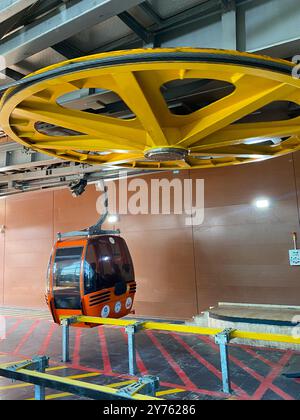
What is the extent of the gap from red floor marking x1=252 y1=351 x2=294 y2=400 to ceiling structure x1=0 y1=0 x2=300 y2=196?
13.1 feet

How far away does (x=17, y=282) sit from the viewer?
39.0 feet

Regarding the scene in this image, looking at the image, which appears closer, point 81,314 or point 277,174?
point 81,314

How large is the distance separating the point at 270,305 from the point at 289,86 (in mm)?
5821

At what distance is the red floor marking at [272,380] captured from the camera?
13.4ft

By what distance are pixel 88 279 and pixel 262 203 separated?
4.57m

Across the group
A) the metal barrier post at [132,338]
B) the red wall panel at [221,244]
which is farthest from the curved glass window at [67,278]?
the red wall panel at [221,244]

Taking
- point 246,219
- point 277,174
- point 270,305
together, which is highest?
point 277,174

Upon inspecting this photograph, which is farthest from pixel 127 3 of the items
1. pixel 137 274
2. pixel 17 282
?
pixel 17 282

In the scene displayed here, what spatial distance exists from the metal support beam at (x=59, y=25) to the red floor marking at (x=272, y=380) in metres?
4.55

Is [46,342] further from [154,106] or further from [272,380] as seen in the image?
[154,106]

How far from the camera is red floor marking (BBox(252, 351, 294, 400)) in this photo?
13.4 ft

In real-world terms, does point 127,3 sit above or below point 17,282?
above

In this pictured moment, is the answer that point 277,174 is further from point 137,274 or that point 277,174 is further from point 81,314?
point 81,314

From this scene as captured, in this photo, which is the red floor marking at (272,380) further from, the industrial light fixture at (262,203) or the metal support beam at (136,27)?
the metal support beam at (136,27)
